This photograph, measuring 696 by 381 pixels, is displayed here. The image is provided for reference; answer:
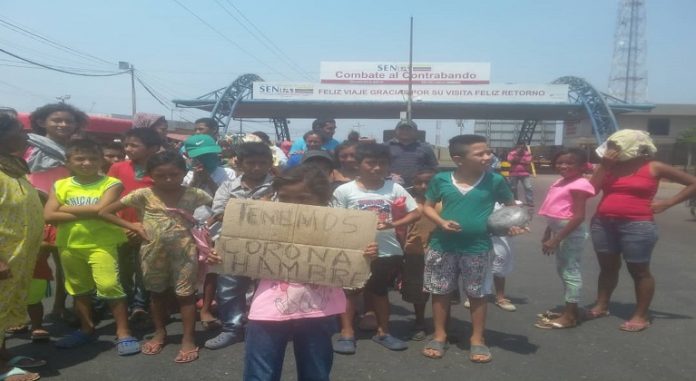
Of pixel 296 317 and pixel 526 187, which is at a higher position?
pixel 296 317

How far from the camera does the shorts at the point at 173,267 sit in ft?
12.9

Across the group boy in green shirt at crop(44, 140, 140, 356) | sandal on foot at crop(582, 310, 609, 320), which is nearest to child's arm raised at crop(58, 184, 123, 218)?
boy in green shirt at crop(44, 140, 140, 356)

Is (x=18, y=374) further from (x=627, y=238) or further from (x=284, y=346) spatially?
(x=627, y=238)

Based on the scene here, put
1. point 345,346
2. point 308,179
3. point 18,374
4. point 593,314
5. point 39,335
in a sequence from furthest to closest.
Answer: point 593,314 < point 39,335 < point 345,346 < point 18,374 < point 308,179

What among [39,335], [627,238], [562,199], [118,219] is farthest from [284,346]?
[627,238]

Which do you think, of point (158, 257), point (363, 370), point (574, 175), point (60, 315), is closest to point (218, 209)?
point (158, 257)

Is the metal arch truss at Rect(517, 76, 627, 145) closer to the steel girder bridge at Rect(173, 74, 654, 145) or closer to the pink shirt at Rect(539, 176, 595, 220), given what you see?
the steel girder bridge at Rect(173, 74, 654, 145)

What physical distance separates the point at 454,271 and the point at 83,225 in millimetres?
2718

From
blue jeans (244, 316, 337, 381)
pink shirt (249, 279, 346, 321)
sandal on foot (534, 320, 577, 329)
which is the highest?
pink shirt (249, 279, 346, 321)

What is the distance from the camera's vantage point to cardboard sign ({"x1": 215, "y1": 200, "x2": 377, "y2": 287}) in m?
2.74

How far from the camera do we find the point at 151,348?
407 cm

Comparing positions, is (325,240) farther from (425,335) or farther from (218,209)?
(425,335)

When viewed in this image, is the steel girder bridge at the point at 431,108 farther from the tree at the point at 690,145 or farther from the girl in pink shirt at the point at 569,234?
the girl in pink shirt at the point at 569,234

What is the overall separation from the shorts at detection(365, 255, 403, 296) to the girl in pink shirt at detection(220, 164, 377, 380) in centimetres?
143
